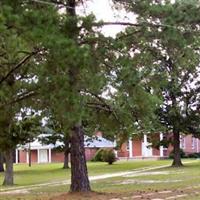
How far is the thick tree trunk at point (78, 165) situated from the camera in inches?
786

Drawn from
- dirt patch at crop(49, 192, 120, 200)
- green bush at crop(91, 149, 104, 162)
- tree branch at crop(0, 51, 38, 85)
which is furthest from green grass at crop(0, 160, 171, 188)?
tree branch at crop(0, 51, 38, 85)

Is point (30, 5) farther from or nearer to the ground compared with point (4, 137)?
farther from the ground

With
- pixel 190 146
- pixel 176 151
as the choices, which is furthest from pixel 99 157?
pixel 190 146

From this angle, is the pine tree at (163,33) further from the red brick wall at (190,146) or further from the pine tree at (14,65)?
the red brick wall at (190,146)

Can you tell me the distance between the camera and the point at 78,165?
2002cm

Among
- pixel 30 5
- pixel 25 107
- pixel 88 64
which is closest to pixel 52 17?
pixel 30 5

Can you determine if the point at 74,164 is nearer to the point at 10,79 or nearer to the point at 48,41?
the point at 10,79

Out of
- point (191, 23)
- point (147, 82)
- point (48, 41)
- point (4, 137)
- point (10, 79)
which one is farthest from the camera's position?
point (4, 137)

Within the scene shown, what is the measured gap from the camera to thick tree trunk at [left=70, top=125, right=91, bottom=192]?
20.0 meters

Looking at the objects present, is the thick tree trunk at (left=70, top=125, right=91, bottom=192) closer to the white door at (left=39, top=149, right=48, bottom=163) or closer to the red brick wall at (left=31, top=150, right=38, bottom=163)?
the white door at (left=39, top=149, right=48, bottom=163)

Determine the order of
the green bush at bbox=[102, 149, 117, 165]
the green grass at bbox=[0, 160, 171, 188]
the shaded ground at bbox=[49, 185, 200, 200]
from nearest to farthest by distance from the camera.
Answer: the shaded ground at bbox=[49, 185, 200, 200], the green grass at bbox=[0, 160, 171, 188], the green bush at bbox=[102, 149, 117, 165]

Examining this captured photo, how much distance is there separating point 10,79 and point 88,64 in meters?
4.26

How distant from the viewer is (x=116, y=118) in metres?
21.1

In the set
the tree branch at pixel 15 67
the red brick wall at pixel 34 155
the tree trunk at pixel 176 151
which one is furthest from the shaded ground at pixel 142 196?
the red brick wall at pixel 34 155
